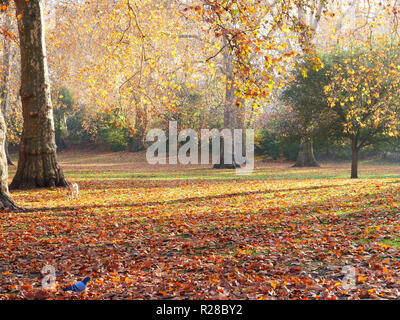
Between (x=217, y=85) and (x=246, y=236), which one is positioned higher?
(x=217, y=85)

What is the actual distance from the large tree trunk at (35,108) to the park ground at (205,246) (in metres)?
1.10

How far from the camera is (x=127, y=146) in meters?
44.0

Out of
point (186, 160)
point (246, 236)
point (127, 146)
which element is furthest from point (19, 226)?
point (127, 146)

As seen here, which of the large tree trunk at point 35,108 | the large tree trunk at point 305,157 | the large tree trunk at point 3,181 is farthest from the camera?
the large tree trunk at point 305,157

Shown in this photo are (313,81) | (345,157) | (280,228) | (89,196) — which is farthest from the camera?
(345,157)

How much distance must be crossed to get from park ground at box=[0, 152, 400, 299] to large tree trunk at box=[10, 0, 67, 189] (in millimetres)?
1105

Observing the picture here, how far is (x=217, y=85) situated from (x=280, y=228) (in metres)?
24.4

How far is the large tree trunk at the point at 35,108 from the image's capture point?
42.8 ft

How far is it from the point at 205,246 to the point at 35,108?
890 cm

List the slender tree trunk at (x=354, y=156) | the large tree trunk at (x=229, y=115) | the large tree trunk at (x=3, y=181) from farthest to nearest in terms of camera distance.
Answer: the large tree trunk at (x=229, y=115)
the slender tree trunk at (x=354, y=156)
the large tree trunk at (x=3, y=181)

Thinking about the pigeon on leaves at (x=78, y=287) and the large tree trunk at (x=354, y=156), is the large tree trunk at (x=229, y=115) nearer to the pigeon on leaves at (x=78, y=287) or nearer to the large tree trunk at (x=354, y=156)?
the large tree trunk at (x=354, y=156)

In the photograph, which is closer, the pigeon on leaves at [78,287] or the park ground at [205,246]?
the pigeon on leaves at [78,287]

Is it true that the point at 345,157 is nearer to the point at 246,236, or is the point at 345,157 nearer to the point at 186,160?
the point at 186,160

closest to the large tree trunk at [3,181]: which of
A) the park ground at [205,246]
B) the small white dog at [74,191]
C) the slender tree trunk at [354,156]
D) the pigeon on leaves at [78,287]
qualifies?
the park ground at [205,246]
